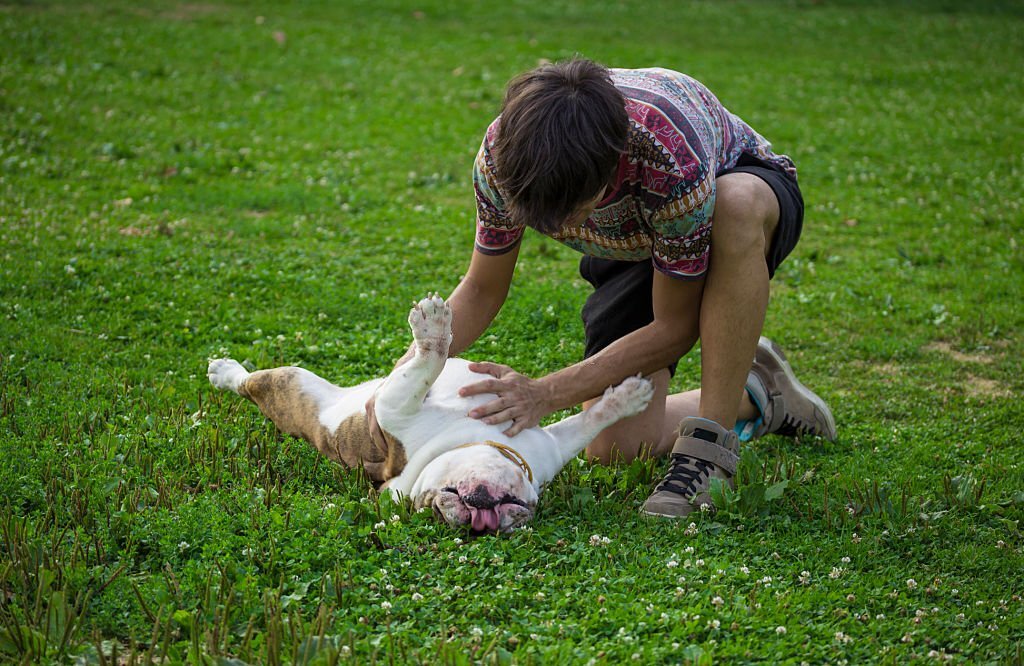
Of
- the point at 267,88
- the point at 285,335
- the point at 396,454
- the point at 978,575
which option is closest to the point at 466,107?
the point at 267,88

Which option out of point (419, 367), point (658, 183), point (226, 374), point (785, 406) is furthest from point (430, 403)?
point (785, 406)

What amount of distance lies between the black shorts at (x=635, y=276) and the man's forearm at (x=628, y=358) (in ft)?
1.07

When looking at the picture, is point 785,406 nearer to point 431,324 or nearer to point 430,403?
point 430,403

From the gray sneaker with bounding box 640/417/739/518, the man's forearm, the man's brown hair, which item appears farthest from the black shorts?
the man's brown hair

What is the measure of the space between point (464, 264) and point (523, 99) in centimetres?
361

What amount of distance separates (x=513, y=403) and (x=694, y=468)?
73 centimetres

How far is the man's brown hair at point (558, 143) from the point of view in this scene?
298cm

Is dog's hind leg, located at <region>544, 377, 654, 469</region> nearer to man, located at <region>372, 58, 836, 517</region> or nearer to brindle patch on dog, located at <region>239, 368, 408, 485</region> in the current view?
man, located at <region>372, 58, 836, 517</region>

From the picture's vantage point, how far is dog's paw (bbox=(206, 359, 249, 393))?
183 inches

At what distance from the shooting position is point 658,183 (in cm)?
342

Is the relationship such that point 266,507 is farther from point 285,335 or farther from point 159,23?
point 159,23

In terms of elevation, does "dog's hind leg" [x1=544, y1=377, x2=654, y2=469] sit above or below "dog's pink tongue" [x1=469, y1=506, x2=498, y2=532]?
above

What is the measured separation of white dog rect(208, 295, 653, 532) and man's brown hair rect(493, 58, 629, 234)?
70cm

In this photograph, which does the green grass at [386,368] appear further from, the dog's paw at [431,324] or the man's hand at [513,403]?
the dog's paw at [431,324]
